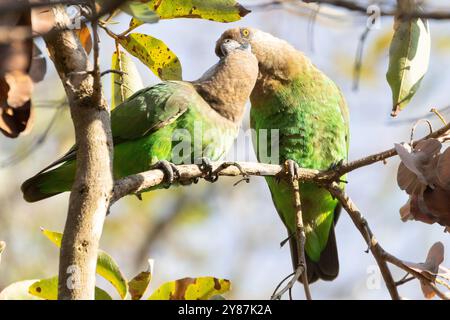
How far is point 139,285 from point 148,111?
1246 mm

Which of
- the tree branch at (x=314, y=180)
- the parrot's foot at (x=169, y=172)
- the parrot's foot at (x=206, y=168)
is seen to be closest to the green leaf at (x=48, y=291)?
the tree branch at (x=314, y=180)

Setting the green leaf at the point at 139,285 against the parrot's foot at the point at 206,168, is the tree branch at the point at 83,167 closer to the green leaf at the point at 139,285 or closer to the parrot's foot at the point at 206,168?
the green leaf at the point at 139,285

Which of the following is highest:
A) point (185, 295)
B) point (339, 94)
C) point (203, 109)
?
point (339, 94)

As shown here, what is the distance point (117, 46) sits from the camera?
8.52 ft

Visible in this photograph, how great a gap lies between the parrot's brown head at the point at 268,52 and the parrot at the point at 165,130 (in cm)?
60

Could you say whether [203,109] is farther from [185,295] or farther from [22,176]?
[22,176]

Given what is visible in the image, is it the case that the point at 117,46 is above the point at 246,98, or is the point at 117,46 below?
below

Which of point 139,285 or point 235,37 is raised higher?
point 235,37

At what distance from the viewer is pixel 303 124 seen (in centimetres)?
374

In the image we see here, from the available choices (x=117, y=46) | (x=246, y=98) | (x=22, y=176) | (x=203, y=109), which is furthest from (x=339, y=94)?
(x=22, y=176)

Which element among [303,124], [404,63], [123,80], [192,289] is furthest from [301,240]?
[303,124]

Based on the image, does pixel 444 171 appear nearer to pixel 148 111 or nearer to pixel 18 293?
pixel 18 293

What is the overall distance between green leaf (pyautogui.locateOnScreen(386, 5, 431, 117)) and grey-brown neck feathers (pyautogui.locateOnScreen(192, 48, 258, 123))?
55.6 inches
